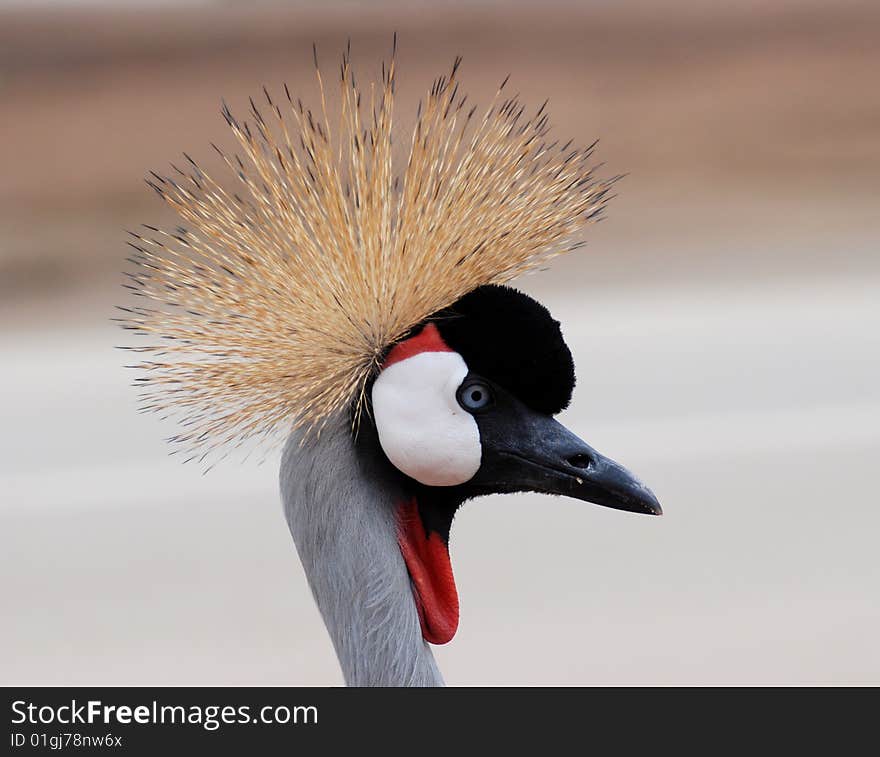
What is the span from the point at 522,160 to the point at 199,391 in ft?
1.23

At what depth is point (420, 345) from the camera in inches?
42.4

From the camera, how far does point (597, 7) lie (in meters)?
4.58

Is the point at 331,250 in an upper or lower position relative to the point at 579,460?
upper

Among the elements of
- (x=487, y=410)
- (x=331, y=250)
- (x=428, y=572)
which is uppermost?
(x=331, y=250)

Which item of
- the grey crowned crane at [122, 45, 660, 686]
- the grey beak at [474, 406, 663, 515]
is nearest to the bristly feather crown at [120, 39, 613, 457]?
the grey crowned crane at [122, 45, 660, 686]

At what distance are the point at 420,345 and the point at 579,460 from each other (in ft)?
0.60

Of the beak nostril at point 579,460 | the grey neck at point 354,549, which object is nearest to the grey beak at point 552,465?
the beak nostril at point 579,460

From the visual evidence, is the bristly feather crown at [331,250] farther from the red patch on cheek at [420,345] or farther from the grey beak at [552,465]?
the grey beak at [552,465]

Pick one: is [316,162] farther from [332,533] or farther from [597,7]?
[597,7]

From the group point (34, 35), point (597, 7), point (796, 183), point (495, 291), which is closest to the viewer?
point (495, 291)

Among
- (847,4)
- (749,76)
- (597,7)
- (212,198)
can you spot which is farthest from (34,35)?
(212,198)

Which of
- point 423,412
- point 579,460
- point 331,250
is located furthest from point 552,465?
point 331,250

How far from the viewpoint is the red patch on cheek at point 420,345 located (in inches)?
42.4

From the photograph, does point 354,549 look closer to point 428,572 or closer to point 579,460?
point 428,572
